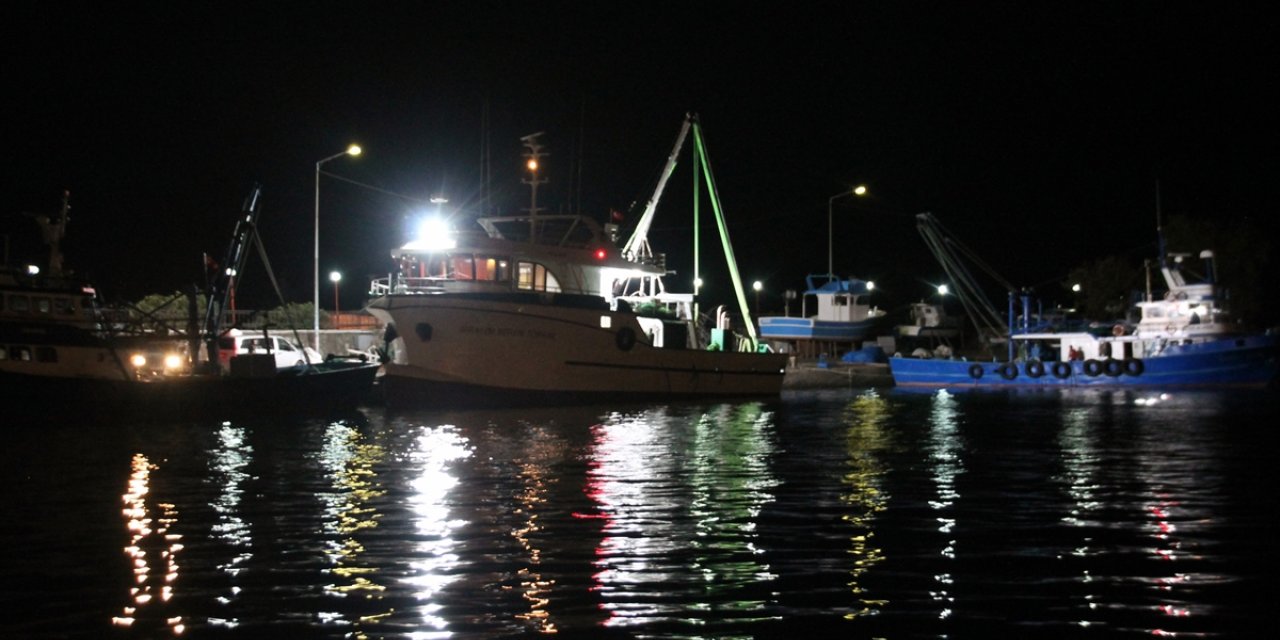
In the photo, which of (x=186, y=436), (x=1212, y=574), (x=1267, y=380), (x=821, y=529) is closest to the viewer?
(x=1212, y=574)

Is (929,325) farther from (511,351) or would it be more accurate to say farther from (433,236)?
(511,351)

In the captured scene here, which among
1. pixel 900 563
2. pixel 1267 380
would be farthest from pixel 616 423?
pixel 1267 380

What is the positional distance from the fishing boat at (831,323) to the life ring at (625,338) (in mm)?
36929

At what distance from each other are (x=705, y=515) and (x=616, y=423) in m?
14.4

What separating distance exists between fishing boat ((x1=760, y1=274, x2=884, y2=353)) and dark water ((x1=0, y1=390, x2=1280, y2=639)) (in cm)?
4917

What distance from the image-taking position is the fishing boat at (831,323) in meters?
72.1

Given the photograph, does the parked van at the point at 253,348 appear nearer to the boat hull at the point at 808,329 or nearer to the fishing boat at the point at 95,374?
the fishing boat at the point at 95,374

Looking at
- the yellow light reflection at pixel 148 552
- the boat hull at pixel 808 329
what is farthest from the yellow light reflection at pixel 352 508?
the boat hull at pixel 808 329

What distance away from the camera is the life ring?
35.5 m

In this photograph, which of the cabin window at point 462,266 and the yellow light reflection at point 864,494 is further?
the cabin window at point 462,266

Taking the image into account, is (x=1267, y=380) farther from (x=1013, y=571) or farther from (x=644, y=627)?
(x=644, y=627)

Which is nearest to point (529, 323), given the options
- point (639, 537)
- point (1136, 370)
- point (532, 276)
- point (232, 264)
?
point (532, 276)

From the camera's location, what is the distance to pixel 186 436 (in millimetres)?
23953

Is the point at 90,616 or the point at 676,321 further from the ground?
the point at 676,321
